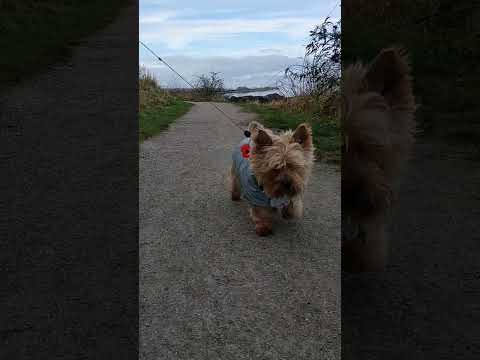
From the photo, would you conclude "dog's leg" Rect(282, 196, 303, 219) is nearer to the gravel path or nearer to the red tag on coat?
the gravel path

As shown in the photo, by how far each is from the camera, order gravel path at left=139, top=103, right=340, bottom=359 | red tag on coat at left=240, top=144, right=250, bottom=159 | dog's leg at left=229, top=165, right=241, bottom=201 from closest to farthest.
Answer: gravel path at left=139, top=103, right=340, bottom=359 < red tag on coat at left=240, top=144, right=250, bottom=159 < dog's leg at left=229, top=165, right=241, bottom=201

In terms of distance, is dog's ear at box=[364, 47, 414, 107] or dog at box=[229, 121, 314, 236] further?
dog at box=[229, 121, 314, 236]

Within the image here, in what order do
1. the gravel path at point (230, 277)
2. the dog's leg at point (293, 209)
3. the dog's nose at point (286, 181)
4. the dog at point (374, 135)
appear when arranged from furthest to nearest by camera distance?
1. the dog's leg at point (293, 209)
2. the dog's nose at point (286, 181)
3. the gravel path at point (230, 277)
4. the dog at point (374, 135)

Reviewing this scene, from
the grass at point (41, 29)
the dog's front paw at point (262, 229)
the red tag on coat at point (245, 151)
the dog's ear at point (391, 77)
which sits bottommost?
the dog's front paw at point (262, 229)

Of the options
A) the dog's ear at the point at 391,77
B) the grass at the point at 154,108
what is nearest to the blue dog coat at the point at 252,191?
the dog's ear at the point at 391,77

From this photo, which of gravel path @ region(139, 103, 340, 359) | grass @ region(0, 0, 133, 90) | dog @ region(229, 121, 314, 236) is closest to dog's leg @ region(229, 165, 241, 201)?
gravel path @ region(139, 103, 340, 359)

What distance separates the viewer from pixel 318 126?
8.18 metres

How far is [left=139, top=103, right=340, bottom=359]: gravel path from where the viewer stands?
2.59 metres

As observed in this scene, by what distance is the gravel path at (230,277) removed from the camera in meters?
2.59

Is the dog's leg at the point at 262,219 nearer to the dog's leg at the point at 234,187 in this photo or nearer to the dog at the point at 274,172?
the dog at the point at 274,172

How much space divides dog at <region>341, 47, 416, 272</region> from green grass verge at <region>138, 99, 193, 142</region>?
4.64 metres

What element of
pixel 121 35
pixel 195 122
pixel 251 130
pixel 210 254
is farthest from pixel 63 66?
pixel 210 254

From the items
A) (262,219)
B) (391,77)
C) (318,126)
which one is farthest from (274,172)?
(318,126)

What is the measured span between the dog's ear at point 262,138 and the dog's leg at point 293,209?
0.63m
